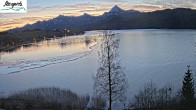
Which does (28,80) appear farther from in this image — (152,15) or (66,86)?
(152,15)

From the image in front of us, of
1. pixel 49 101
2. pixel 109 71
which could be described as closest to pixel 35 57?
pixel 49 101

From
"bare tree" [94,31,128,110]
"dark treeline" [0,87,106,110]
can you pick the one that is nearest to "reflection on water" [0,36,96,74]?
"dark treeline" [0,87,106,110]

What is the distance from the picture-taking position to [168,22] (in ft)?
488

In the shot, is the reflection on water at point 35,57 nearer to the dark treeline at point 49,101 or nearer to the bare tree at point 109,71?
the dark treeline at point 49,101

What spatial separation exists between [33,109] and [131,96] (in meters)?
8.17

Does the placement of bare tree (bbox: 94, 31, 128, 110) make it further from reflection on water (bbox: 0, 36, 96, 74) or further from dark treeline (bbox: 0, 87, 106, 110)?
reflection on water (bbox: 0, 36, 96, 74)

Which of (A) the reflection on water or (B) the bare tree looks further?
(A) the reflection on water

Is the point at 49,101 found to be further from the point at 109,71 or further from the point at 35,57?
the point at 35,57

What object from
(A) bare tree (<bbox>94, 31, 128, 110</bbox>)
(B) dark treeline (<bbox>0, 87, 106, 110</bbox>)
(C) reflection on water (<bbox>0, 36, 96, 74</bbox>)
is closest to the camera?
(A) bare tree (<bbox>94, 31, 128, 110</bbox>)

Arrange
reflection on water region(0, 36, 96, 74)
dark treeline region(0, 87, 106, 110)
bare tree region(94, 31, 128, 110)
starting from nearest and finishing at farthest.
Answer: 1. bare tree region(94, 31, 128, 110)
2. dark treeline region(0, 87, 106, 110)
3. reflection on water region(0, 36, 96, 74)

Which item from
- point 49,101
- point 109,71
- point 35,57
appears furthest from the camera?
point 35,57

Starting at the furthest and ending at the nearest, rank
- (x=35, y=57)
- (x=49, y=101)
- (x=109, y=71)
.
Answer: (x=35, y=57) < (x=49, y=101) < (x=109, y=71)

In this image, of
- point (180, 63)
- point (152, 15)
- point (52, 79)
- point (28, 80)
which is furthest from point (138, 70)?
point (152, 15)

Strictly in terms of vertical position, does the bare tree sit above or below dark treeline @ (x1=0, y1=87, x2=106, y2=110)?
above
